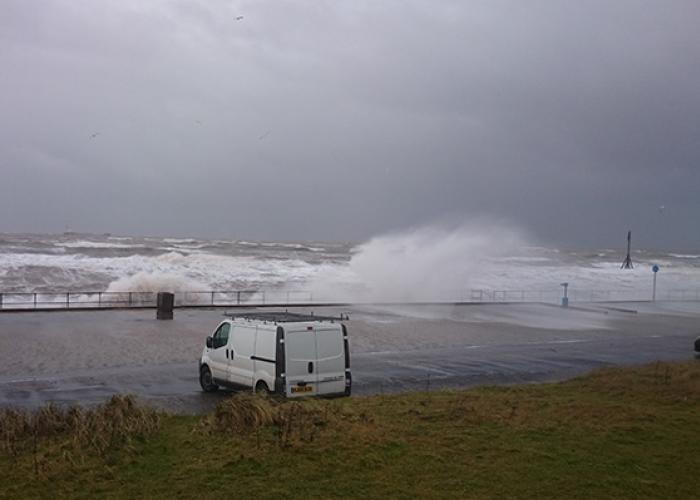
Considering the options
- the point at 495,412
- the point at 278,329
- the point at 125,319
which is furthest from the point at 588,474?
the point at 125,319

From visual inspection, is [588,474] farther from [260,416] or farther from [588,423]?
[260,416]

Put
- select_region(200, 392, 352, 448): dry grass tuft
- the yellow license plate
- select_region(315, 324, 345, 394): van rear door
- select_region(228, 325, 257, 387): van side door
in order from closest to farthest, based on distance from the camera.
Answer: select_region(200, 392, 352, 448): dry grass tuft < the yellow license plate < select_region(315, 324, 345, 394): van rear door < select_region(228, 325, 257, 387): van side door

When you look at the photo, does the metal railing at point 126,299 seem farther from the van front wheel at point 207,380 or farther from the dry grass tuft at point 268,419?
the dry grass tuft at point 268,419

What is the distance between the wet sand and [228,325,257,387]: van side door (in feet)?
2.37

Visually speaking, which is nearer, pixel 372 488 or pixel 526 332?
pixel 372 488

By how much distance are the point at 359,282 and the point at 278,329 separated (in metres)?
41.2

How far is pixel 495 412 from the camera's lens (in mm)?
10500

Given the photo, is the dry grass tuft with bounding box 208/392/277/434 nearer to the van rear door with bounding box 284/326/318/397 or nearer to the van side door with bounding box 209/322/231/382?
the van rear door with bounding box 284/326/318/397

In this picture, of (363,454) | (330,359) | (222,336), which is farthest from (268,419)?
(222,336)

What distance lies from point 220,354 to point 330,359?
112 inches

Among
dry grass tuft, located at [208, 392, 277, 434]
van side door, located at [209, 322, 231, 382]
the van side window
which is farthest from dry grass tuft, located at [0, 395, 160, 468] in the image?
the van side window

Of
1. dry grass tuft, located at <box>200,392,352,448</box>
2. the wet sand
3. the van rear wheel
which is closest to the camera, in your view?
dry grass tuft, located at <box>200,392,352,448</box>

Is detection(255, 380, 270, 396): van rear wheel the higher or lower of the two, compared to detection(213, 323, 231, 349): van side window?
lower

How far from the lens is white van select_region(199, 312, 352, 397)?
13828 mm
